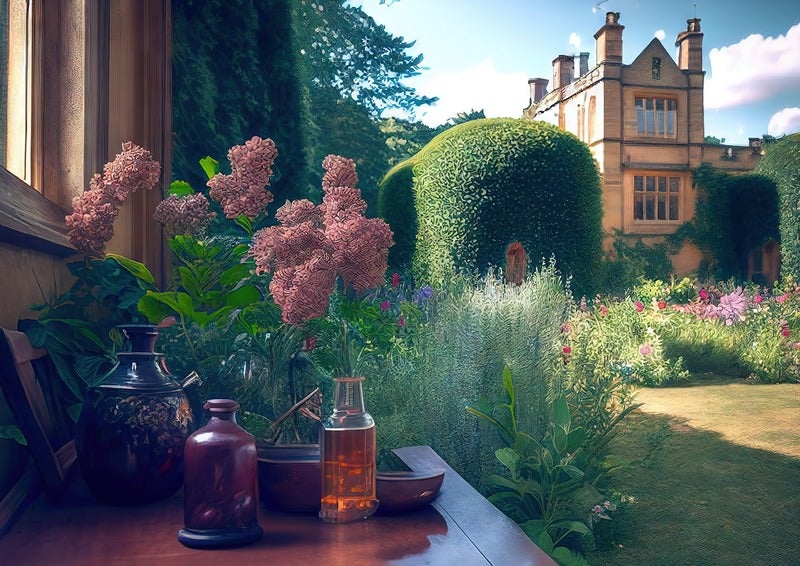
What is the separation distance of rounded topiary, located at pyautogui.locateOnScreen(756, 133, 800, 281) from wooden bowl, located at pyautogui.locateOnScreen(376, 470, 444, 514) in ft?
35.6

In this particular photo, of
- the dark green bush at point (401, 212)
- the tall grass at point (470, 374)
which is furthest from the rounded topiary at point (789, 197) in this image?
the tall grass at point (470, 374)

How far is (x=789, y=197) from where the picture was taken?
11.0 m

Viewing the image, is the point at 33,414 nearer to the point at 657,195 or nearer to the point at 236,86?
the point at 236,86

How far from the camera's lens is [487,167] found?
714 centimetres

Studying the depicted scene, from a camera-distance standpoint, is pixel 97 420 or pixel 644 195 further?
pixel 644 195

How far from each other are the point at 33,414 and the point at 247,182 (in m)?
0.48

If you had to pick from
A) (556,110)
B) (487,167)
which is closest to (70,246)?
(487,167)

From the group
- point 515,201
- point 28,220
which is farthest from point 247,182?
point 515,201

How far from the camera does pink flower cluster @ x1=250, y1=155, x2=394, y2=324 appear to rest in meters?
0.93

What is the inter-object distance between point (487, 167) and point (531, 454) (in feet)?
15.5

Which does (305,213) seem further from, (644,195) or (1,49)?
(644,195)

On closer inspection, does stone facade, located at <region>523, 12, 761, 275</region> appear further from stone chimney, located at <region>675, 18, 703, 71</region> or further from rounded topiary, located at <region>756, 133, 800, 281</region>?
rounded topiary, located at <region>756, 133, 800, 281</region>

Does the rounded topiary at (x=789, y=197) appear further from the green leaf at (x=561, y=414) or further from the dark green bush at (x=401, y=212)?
the green leaf at (x=561, y=414)

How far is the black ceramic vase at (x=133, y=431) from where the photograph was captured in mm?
979
